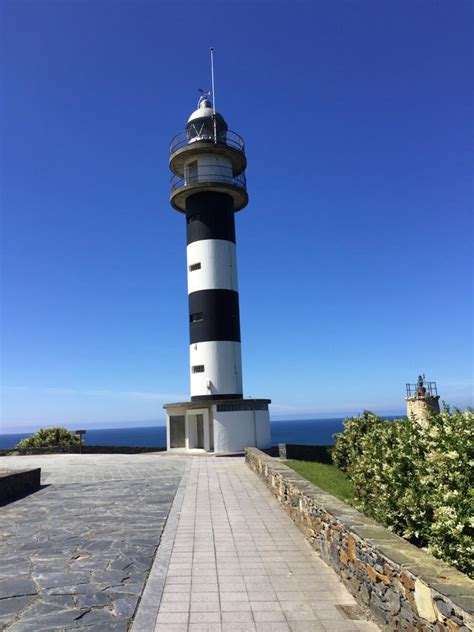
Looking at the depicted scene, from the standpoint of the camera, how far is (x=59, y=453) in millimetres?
25203

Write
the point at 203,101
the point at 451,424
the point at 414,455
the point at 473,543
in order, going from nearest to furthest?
the point at 473,543 < the point at 451,424 < the point at 414,455 < the point at 203,101

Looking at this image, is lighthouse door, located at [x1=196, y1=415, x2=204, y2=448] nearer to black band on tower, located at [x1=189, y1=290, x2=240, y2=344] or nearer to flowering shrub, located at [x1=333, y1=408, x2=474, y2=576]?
black band on tower, located at [x1=189, y1=290, x2=240, y2=344]

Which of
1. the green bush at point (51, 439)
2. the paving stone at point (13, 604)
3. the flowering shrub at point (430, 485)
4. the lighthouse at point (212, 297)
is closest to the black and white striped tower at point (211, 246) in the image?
the lighthouse at point (212, 297)

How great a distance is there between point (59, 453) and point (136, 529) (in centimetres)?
1864

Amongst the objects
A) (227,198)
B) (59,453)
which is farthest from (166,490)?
(227,198)

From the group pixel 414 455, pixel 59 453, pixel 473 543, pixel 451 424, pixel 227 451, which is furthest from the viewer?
pixel 59 453

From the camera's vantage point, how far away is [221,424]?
72.9 feet

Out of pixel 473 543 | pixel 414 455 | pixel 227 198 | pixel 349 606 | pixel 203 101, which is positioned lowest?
pixel 349 606

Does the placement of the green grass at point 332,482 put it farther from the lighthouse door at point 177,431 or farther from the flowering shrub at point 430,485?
the lighthouse door at point 177,431

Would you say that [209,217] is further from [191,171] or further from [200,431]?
[200,431]

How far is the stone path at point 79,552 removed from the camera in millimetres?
4980

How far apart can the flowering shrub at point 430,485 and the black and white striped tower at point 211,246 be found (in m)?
12.8

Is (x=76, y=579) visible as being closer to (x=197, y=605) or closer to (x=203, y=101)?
(x=197, y=605)

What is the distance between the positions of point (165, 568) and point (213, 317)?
1749 cm
